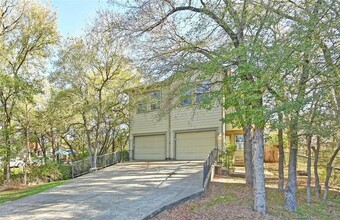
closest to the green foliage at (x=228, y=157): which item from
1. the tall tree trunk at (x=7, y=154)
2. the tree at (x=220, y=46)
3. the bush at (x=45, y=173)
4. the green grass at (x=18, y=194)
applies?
the tree at (x=220, y=46)

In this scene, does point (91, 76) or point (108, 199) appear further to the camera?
point (91, 76)

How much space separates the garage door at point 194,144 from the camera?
57.8ft

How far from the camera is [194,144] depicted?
60.2 ft

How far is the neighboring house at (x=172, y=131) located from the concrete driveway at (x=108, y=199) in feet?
18.5

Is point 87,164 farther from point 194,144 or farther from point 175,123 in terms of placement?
point 194,144

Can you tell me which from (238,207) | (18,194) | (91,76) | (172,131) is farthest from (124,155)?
(238,207)

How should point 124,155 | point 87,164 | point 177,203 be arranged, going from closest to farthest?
point 177,203 → point 87,164 → point 124,155

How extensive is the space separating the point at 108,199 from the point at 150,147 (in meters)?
12.4

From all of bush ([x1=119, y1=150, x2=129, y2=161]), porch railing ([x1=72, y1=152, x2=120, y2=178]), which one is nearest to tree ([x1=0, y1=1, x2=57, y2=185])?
porch railing ([x1=72, y1=152, x2=120, y2=178])

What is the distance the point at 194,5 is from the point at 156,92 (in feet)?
26.4

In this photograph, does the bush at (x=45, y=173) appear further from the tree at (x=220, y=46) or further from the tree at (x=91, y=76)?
the tree at (x=220, y=46)

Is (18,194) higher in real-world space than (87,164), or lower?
lower

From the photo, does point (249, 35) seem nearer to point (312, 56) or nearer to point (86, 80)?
point (312, 56)

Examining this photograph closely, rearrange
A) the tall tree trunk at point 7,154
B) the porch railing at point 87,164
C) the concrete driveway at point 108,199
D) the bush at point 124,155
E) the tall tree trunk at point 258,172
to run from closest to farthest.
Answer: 1. the concrete driveway at point 108,199
2. the tall tree trunk at point 258,172
3. the tall tree trunk at point 7,154
4. the porch railing at point 87,164
5. the bush at point 124,155
